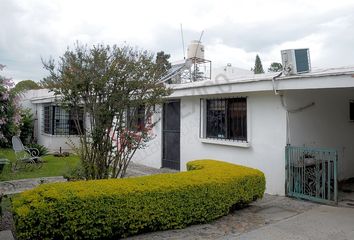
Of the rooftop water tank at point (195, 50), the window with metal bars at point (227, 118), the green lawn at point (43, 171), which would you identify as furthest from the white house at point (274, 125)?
the green lawn at point (43, 171)

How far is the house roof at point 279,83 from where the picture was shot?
635cm

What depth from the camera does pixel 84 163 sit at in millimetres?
6973

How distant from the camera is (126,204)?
16.2 feet

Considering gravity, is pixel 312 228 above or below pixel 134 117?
below

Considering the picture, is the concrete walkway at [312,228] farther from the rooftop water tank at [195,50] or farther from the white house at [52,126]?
the white house at [52,126]

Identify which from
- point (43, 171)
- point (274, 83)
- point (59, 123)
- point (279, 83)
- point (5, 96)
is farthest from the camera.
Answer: point (59, 123)

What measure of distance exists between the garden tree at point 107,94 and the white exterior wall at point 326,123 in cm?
353

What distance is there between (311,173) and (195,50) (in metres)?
8.75

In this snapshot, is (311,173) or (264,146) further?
(264,146)

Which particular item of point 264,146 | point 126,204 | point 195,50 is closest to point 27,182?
point 126,204

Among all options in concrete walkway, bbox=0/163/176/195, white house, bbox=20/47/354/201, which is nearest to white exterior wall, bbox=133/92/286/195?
white house, bbox=20/47/354/201

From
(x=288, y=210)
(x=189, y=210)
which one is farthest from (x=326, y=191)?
(x=189, y=210)

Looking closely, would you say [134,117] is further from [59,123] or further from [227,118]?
[59,123]

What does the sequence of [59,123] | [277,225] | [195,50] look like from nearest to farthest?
1. [277,225]
2. [195,50]
3. [59,123]
